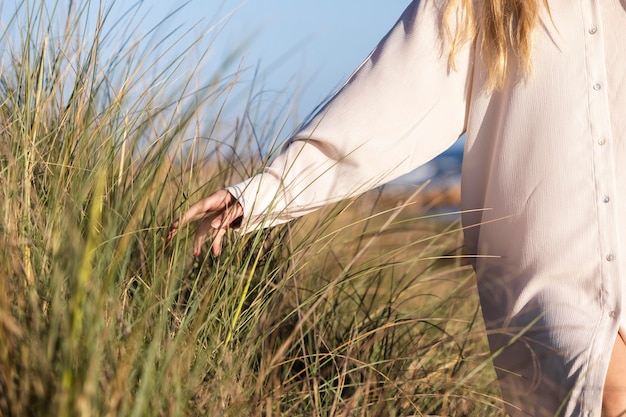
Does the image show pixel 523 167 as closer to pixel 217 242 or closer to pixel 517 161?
pixel 517 161

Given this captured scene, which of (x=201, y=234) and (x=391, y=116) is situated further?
(x=391, y=116)

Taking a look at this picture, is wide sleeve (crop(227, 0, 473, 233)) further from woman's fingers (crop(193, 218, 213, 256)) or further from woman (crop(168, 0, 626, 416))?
woman's fingers (crop(193, 218, 213, 256))

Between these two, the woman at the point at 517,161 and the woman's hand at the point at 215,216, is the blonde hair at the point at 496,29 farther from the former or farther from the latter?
the woman's hand at the point at 215,216

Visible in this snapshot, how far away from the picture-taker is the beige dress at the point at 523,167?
191cm

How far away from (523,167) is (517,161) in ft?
0.06

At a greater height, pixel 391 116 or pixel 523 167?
pixel 391 116

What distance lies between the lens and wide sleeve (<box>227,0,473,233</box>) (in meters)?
2.10

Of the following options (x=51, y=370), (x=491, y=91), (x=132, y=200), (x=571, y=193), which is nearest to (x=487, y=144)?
(x=491, y=91)

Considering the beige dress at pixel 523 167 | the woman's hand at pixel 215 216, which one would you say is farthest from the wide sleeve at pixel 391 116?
the woman's hand at pixel 215 216

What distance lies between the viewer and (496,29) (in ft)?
6.65

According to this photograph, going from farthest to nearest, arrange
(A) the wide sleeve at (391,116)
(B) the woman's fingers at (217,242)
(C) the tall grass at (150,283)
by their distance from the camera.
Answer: (A) the wide sleeve at (391,116) < (B) the woman's fingers at (217,242) < (C) the tall grass at (150,283)

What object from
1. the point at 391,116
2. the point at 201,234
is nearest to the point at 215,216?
the point at 201,234

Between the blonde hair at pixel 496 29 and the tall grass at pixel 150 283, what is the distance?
0.38 metres

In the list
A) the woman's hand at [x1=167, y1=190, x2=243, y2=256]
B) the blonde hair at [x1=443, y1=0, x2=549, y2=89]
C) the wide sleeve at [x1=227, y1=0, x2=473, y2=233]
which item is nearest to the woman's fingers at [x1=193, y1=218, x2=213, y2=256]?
the woman's hand at [x1=167, y1=190, x2=243, y2=256]
